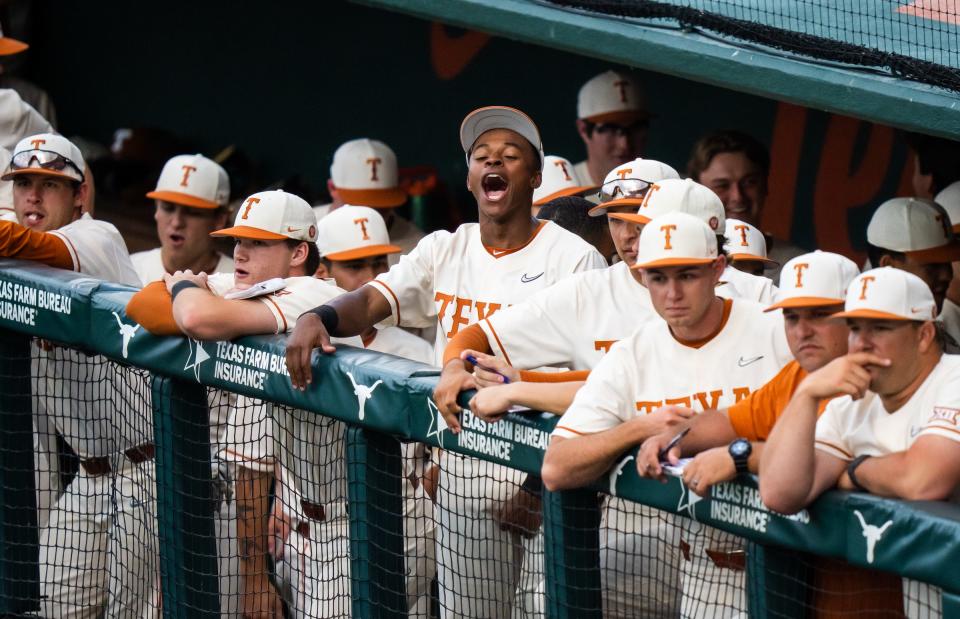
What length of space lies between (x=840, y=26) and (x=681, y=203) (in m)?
1.43

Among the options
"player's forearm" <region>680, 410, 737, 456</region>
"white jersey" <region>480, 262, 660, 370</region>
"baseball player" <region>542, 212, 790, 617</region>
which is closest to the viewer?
"player's forearm" <region>680, 410, 737, 456</region>

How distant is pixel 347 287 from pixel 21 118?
2.34 m

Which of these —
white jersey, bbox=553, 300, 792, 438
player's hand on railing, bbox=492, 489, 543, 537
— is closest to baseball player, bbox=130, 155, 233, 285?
player's hand on railing, bbox=492, 489, 543, 537

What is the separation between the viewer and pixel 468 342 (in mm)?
4145

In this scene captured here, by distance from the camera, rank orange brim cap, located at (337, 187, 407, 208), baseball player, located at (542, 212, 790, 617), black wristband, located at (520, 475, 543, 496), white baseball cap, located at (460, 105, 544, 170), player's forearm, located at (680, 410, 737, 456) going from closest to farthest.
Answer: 1. player's forearm, located at (680, 410, 737, 456)
2. baseball player, located at (542, 212, 790, 617)
3. black wristband, located at (520, 475, 543, 496)
4. white baseball cap, located at (460, 105, 544, 170)
5. orange brim cap, located at (337, 187, 407, 208)

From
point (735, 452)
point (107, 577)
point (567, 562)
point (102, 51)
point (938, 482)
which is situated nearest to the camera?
point (938, 482)

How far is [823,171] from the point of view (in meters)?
6.91

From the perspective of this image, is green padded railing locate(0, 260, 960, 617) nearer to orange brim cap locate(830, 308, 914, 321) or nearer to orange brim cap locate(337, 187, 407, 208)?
orange brim cap locate(830, 308, 914, 321)

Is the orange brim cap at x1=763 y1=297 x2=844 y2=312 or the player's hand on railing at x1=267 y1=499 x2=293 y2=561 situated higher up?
the orange brim cap at x1=763 y1=297 x2=844 y2=312

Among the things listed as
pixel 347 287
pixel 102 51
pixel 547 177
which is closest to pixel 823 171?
pixel 547 177

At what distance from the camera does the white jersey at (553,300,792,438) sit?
11.8ft

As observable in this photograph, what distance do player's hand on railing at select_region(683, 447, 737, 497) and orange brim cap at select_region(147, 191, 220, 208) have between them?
3795 mm

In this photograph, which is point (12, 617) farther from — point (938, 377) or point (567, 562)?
point (938, 377)

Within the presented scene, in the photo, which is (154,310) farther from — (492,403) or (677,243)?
(677,243)
